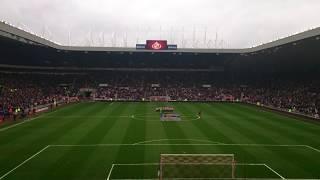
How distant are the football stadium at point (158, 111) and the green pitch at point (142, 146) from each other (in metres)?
0.09

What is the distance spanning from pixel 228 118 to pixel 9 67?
Answer: 5281cm

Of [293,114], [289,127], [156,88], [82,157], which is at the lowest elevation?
[82,157]

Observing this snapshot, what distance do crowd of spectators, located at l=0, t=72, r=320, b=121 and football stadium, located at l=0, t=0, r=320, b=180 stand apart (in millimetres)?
262

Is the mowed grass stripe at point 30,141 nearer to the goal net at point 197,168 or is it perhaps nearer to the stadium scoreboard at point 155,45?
the goal net at point 197,168

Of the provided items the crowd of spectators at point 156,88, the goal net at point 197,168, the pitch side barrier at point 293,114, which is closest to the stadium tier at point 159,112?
the goal net at point 197,168

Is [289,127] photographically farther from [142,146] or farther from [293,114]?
[142,146]

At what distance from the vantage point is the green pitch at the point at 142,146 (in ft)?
77.1

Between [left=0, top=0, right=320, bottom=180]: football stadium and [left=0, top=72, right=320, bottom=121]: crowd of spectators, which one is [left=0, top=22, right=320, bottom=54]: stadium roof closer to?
[left=0, top=0, right=320, bottom=180]: football stadium

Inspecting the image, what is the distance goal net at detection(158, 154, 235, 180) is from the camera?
863 inches

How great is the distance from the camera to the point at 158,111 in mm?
60250

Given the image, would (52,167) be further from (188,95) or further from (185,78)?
(185,78)

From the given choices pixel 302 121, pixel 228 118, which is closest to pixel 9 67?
pixel 228 118

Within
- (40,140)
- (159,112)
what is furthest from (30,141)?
(159,112)

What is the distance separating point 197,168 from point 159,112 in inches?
1394
